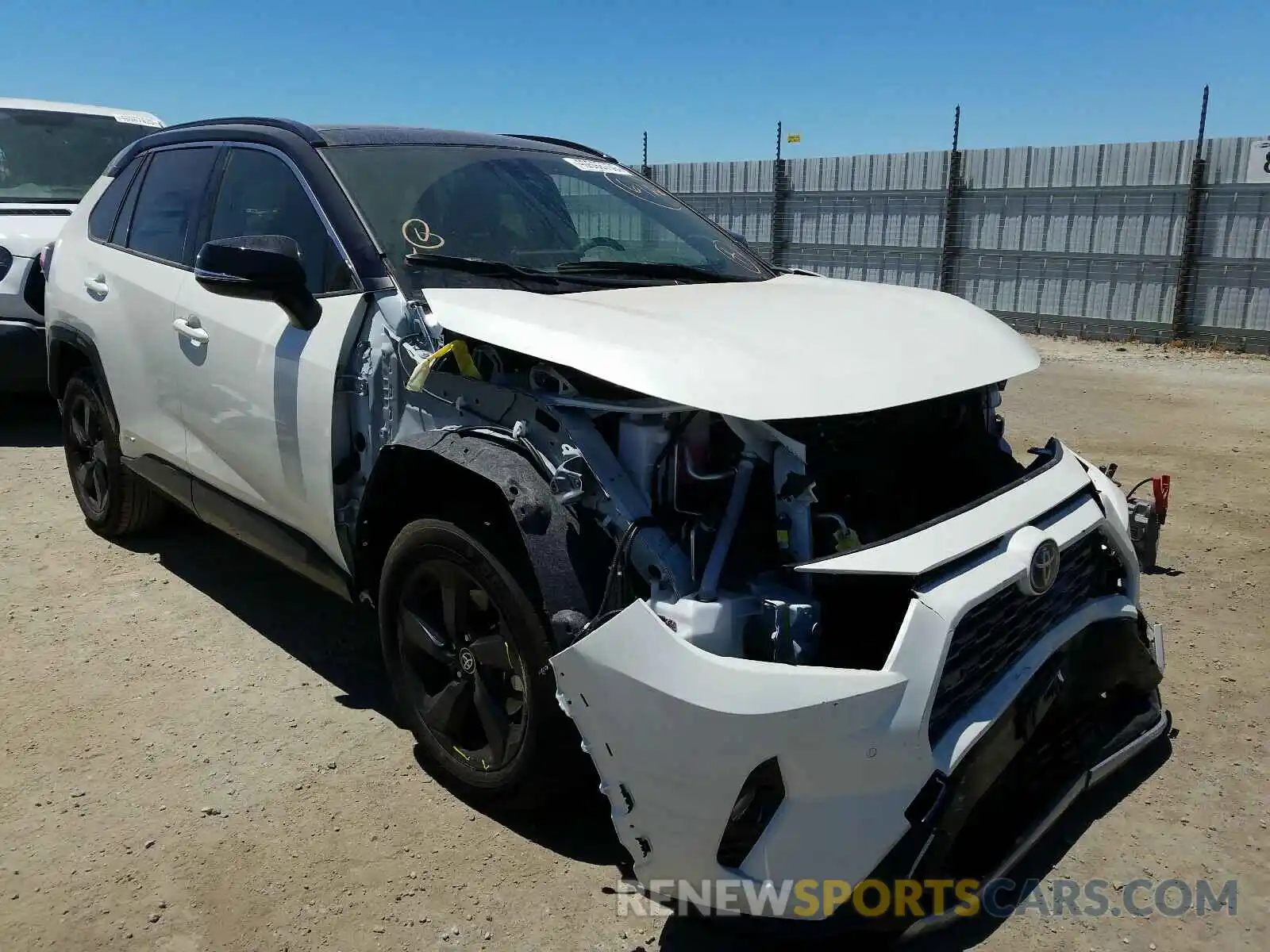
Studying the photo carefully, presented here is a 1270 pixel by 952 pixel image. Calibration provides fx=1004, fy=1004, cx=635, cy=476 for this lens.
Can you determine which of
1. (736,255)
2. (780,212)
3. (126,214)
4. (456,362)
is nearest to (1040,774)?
(456,362)

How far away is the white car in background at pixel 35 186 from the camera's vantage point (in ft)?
23.7

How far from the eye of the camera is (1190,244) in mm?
12680

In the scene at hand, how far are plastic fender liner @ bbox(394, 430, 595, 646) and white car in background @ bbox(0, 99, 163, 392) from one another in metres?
5.68

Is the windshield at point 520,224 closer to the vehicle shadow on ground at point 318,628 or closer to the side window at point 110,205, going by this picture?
the vehicle shadow on ground at point 318,628

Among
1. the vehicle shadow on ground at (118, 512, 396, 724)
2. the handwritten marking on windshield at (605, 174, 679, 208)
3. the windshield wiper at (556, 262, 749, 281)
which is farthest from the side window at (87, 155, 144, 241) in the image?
the windshield wiper at (556, 262, 749, 281)

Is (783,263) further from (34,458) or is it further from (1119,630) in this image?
(1119,630)

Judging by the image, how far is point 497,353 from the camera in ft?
8.79

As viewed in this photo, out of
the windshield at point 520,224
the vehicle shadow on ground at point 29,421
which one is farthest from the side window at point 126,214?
the vehicle shadow on ground at point 29,421

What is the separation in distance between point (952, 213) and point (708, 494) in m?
13.6

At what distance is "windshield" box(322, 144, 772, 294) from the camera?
3139 mm

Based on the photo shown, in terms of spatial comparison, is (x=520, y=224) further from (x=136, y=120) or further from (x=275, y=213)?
(x=136, y=120)

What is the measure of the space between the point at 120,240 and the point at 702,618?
145 inches

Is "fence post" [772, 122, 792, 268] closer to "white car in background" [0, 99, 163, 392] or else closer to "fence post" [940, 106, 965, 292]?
"fence post" [940, 106, 965, 292]

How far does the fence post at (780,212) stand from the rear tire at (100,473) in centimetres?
1289
